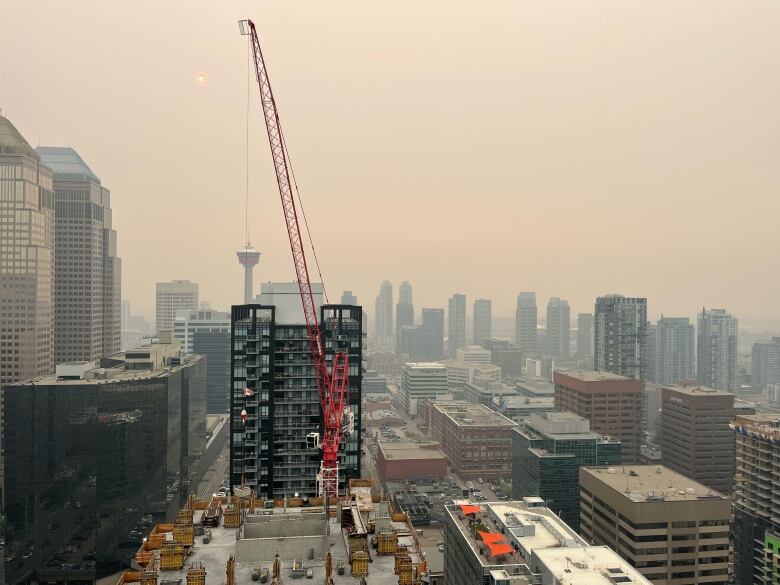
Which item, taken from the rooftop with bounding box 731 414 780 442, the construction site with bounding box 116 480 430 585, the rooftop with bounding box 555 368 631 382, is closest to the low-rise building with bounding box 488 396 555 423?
the rooftop with bounding box 555 368 631 382

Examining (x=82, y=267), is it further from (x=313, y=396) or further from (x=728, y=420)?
(x=728, y=420)

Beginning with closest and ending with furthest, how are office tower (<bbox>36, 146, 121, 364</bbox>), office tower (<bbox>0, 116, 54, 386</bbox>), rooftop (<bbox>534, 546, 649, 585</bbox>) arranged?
rooftop (<bbox>534, 546, 649, 585</bbox>)
office tower (<bbox>0, 116, 54, 386</bbox>)
office tower (<bbox>36, 146, 121, 364</bbox>)

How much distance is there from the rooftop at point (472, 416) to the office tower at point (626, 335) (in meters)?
26.8

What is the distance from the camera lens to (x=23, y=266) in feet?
316

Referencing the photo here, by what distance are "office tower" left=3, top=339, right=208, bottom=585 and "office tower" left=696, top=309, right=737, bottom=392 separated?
136964mm

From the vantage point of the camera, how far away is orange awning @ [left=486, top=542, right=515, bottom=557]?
42844 millimetres

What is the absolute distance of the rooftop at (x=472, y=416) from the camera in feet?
378

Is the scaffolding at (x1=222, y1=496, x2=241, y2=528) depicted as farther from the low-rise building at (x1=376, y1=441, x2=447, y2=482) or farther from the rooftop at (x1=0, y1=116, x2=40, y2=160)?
the rooftop at (x1=0, y1=116, x2=40, y2=160)

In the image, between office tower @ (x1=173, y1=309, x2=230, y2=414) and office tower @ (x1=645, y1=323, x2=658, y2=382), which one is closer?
office tower @ (x1=173, y1=309, x2=230, y2=414)

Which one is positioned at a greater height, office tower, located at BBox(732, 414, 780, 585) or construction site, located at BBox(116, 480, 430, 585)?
construction site, located at BBox(116, 480, 430, 585)

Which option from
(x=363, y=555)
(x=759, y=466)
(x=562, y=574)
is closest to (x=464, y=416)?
(x=759, y=466)

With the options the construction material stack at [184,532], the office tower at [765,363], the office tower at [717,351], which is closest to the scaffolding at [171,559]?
the construction material stack at [184,532]

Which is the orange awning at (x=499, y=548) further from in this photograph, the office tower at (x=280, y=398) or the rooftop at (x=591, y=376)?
the rooftop at (x=591, y=376)

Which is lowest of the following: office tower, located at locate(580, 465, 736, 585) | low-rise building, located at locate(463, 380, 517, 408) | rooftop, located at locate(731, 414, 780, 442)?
low-rise building, located at locate(463, 380, 517, 408)
